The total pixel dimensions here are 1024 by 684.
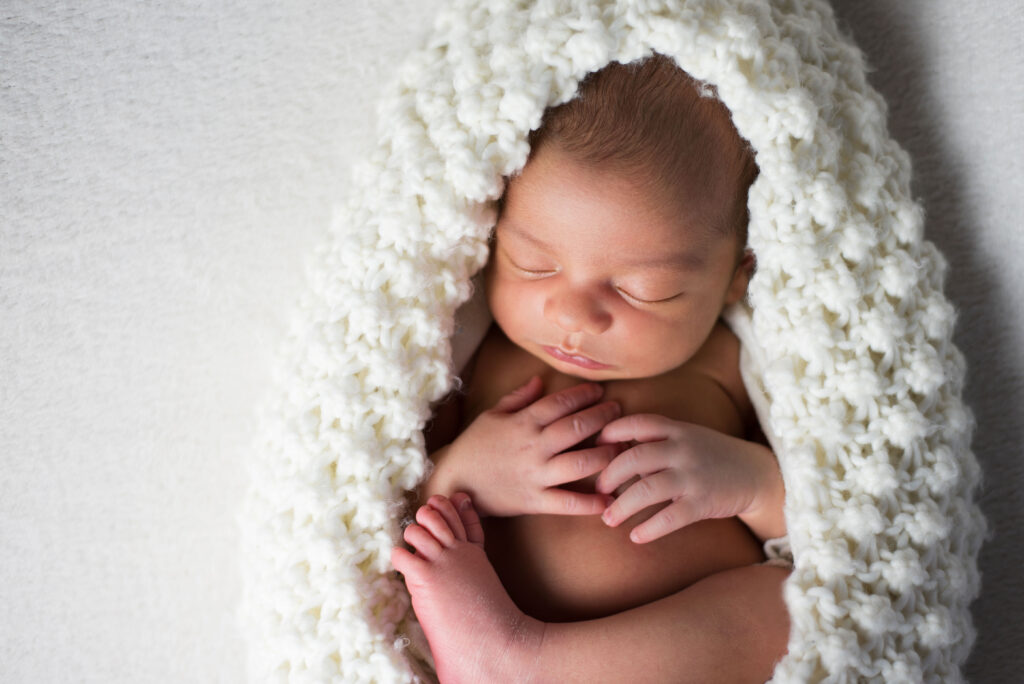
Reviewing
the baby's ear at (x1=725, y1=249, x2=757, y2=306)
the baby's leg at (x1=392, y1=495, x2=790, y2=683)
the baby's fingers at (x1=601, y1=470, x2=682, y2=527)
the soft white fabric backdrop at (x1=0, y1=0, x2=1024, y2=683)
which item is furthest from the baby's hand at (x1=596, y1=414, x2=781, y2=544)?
the soft white fabric backdrop at (x1=0, y1=0, x2=1024, y2=683)

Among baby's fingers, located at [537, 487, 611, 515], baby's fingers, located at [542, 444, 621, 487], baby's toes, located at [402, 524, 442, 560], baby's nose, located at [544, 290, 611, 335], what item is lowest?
baby's toes, located at [402, 524, 442, 560]

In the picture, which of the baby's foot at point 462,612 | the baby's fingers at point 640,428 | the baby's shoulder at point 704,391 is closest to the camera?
the baby's foot at point 462,612

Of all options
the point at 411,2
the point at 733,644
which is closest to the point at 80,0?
the point at 411,2

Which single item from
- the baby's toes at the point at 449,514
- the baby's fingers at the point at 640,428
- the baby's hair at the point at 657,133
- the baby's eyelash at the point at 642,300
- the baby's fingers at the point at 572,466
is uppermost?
the baby's hair at the point at 657,133

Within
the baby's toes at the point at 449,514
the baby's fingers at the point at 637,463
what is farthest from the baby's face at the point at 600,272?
the baby's toes at the point at 449,514

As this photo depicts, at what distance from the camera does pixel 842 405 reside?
99 cm

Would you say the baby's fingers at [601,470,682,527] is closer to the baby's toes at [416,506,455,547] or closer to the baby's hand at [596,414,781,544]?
the baby's hand at [596,414,781,544]

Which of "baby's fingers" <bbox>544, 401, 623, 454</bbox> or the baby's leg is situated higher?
"baby's fingers" <bbox>544, 401, 623, 454</bbox>

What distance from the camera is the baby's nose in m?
1.00

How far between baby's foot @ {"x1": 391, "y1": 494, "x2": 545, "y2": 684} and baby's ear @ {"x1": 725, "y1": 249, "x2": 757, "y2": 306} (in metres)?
0.52

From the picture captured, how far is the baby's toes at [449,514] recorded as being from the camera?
39.0 inches

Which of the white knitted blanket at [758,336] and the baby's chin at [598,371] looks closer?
the white knitted blanket at [758,336]

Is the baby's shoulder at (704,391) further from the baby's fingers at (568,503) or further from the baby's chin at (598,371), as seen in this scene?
the baby's fingers at (568,503)

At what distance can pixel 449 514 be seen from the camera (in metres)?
1.00
